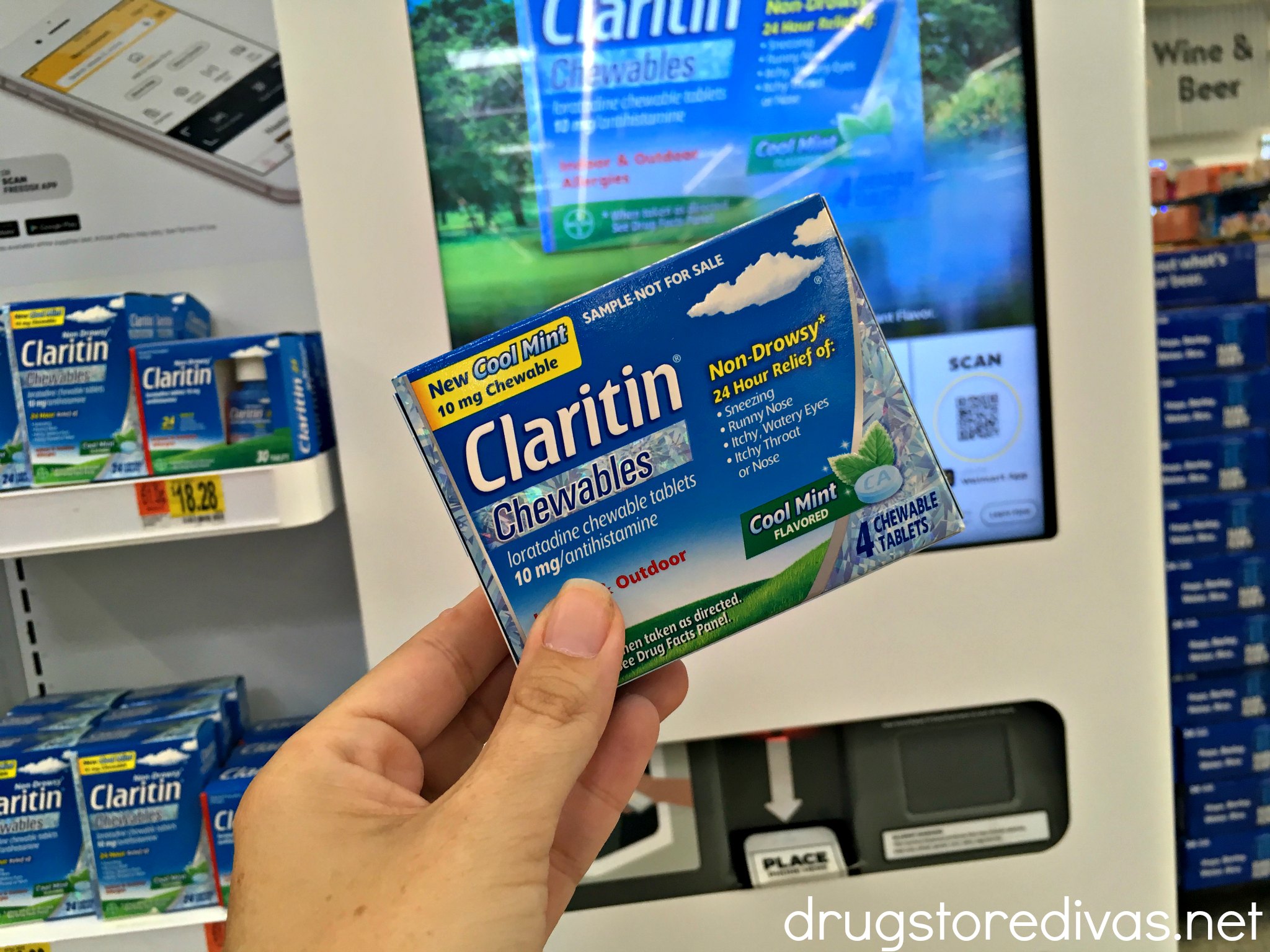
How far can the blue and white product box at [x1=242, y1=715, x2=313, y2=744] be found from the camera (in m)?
1.24

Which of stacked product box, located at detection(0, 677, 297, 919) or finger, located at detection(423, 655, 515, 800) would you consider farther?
A: stacked product box, located at detection(0, 677, 297, 919)

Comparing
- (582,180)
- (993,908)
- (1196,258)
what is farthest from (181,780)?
(1196,258)

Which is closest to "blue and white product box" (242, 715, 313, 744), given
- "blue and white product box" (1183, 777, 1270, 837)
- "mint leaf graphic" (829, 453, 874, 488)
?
"mint leaf graphic" (829, 453, 874, 488)

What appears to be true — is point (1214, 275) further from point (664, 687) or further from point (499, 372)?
point (499, 372)

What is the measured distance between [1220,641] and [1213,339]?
690 millimetres

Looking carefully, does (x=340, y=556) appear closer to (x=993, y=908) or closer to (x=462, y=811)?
(x=462, y=811)

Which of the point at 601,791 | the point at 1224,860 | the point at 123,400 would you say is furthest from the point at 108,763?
the point at 1224,860

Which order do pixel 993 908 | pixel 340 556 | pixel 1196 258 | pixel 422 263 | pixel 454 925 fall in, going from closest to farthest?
pixel 454 925 < pixel 422 263 < pixel 993 908 < pixel 340 556 < pixel 1196 258

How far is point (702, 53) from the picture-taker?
99cm

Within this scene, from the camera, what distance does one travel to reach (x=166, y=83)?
4.41 ft

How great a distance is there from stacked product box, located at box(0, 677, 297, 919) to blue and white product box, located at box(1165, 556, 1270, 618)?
1945mm

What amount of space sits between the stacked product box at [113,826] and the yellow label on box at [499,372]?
2.18ft

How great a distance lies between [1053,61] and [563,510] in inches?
32.0

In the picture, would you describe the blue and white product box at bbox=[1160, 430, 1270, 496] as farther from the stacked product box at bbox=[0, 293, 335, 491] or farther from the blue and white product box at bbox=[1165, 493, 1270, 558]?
the stacked product box at bbox=[0, 293, 335, 491]
